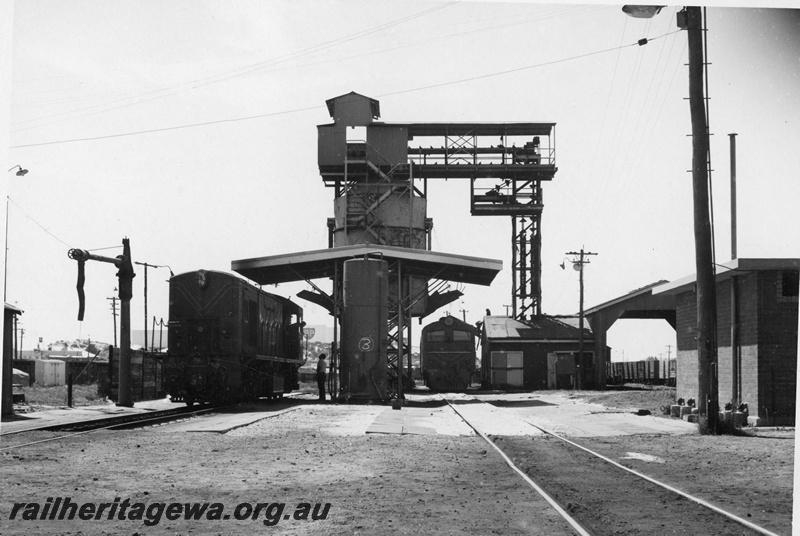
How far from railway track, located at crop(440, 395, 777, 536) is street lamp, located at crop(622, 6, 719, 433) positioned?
15.3 feet

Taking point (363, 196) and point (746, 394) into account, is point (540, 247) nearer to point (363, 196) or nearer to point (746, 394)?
point (363, 196)

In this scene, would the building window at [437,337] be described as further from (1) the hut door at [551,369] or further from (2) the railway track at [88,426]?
(2) the railway track at [88,426]

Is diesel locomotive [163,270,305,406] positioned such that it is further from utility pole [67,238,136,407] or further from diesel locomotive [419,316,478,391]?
diesel locomotive [419,316,478,391]

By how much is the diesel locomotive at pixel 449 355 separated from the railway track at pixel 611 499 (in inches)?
1237

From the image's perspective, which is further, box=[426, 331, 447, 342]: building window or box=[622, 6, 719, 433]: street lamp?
box=[426, 331, 447, 342]: building window

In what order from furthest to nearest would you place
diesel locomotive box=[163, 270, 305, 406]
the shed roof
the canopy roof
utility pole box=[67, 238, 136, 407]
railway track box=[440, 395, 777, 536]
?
the canopy roof
utility pole box=[67, 238, 136, 407]
diesel locomotive box=[163, 270, 305, 406]
the shed roof
railway track box=[440, 395, 777, 536]

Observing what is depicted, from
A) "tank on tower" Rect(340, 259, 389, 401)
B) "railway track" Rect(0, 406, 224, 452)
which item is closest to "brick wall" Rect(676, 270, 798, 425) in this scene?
"tank on tower" Rect(340, 259, 389, 401)

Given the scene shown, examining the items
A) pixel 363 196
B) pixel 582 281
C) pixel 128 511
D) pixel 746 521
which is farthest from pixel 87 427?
pixel 582 281

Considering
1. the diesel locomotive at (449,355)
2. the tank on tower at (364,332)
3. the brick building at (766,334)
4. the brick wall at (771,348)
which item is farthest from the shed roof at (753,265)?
the diesel locomotive at (449,355)

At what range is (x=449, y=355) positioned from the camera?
44812mm

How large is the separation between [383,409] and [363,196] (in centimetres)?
1962

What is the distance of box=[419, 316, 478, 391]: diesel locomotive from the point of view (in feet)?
146

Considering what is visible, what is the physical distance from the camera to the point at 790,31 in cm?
1139

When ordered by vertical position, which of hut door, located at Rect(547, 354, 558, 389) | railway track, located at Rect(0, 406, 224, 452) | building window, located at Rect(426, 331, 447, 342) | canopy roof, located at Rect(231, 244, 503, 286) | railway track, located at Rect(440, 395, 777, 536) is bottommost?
hut door, located at Rect(547, 354, 558, 389)
